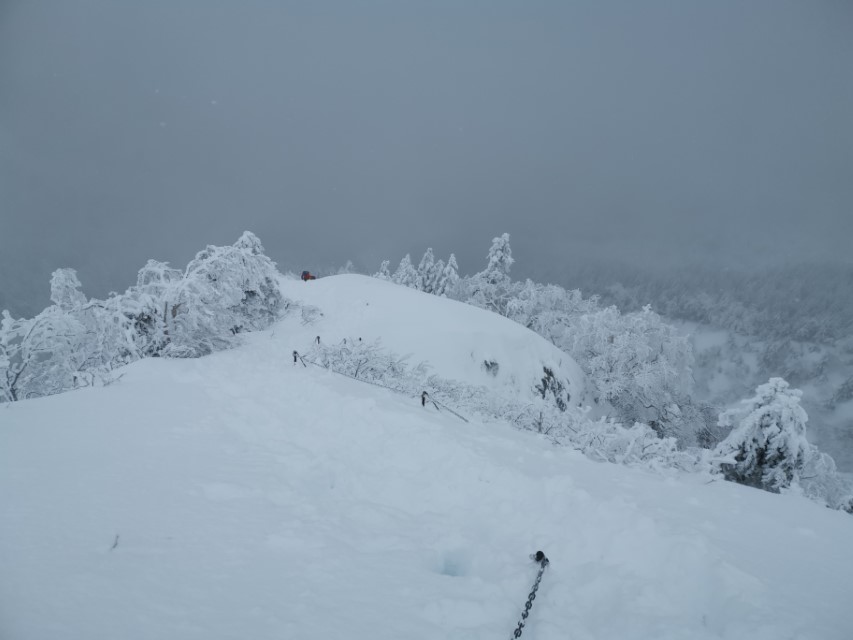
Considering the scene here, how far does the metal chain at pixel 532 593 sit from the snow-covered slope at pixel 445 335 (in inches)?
516

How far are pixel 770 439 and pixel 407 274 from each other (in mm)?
39561

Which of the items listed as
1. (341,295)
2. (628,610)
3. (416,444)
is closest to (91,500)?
(416,444)

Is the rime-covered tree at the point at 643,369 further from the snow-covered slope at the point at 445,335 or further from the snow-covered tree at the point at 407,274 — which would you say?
the snow-covered tree at the point at 407,274

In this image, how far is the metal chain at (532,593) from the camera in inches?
102

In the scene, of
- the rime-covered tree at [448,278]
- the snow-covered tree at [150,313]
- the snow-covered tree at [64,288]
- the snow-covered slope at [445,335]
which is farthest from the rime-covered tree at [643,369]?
the snow-covered tree at [64,288]

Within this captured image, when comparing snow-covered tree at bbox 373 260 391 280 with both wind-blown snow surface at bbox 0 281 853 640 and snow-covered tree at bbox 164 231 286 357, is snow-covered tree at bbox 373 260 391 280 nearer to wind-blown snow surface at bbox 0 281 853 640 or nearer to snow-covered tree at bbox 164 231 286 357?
snow-covered tree at bbox 164 231 286 357

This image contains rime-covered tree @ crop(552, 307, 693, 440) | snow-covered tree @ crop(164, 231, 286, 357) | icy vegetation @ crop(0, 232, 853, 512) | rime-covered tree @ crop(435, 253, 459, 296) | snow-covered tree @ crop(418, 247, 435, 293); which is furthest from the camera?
snow-covered tree @ crop(418, 247, 435, 293)

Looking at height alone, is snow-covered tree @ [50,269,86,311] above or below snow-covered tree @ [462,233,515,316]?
below

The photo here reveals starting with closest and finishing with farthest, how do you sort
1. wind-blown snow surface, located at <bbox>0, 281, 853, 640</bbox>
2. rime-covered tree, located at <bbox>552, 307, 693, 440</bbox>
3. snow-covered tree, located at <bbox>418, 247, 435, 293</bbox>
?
wind-blown snow surface, located at <bbox>0, 281, 853, 640</bbox> < rime-covered tree, located at <bbox>552, 307, 693, 440</bbox> < snow-covered tree, located at <bbox>418, 247, 435, 293</bbox>

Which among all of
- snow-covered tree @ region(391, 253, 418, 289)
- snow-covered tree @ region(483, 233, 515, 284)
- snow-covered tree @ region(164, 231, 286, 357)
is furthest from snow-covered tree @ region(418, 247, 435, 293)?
snow-covered tree @ region(164, 231, 286, 357)

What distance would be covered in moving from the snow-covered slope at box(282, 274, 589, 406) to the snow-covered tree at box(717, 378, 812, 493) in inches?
381

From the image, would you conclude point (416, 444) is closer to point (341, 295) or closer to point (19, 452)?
point (19, 452)

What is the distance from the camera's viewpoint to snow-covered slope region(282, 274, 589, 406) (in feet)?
59.3

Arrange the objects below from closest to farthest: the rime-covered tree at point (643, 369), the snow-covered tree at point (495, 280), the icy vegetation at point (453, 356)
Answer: the icy vegetation at point (453, 356) → the rime-covered tree at point (643, 369) → the snow-covered tree at point (495, 280)
